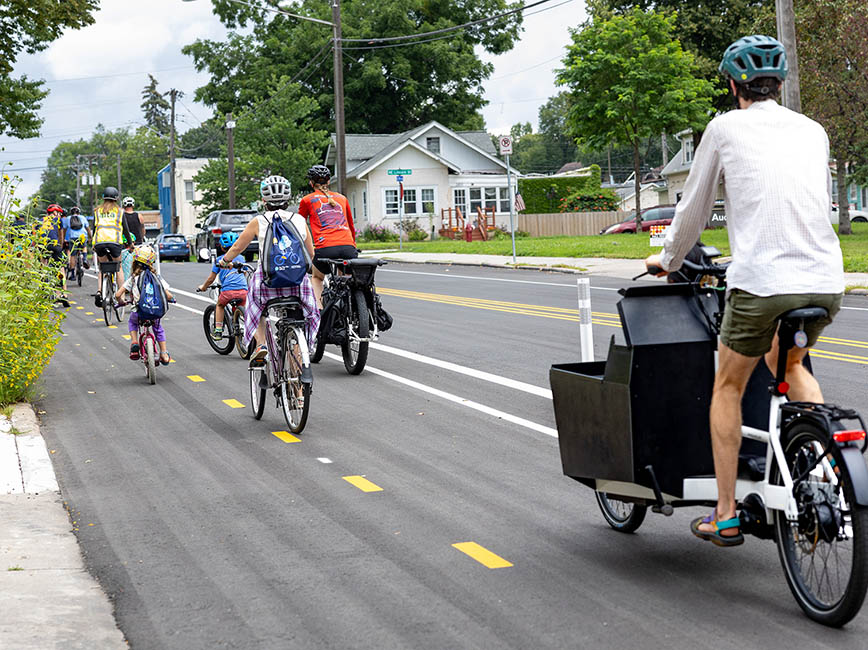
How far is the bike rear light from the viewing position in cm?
404

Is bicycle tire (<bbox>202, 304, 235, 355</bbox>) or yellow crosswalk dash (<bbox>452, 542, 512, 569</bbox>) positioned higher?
bicycle tire (<bbox>202, 304, 235, 355</bbox>)

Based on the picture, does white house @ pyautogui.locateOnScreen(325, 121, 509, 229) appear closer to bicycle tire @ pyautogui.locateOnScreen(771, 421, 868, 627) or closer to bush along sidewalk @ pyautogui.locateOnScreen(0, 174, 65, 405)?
bush along sidewalk @ pyautogui.locateOnScreen(0, 174, 65, 405)

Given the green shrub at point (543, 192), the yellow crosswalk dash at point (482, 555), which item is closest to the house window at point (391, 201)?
the green shrub at point (543, 192)

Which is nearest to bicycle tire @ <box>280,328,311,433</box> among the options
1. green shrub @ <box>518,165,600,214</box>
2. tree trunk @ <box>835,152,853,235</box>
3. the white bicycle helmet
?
the white bicycle helmet

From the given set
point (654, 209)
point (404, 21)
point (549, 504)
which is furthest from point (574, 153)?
point (549, 504)

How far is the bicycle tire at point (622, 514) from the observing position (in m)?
5.54

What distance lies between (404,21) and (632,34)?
91.2ft

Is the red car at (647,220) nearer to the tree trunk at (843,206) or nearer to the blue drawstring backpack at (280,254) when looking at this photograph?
the tree trunk at (843,206)

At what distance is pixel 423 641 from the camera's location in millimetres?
4281

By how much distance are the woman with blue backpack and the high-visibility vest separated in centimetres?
865

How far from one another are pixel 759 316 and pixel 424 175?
59.9 metres

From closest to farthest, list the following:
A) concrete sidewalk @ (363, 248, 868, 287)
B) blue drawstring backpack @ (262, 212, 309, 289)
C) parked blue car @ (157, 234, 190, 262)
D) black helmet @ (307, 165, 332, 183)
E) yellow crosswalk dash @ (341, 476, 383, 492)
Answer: yellow crosswalk dash @ (341, 476, 383, 492) → blue drawstring backpack @ (262, 212, 309, 289) → black helmet @ (307, 165, 332, 183) → concrete sidewalk @ (363, 248, 868, 287) → parked blue car @ (157, 234, 190, 262)

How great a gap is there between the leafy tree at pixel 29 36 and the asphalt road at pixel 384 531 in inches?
727

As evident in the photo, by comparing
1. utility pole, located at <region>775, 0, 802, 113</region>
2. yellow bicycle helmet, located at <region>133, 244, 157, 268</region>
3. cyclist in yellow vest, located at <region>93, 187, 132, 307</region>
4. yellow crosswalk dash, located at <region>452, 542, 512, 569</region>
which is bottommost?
yellow crosswalk dash, located at <region>452, 542, 512, 569</region>
